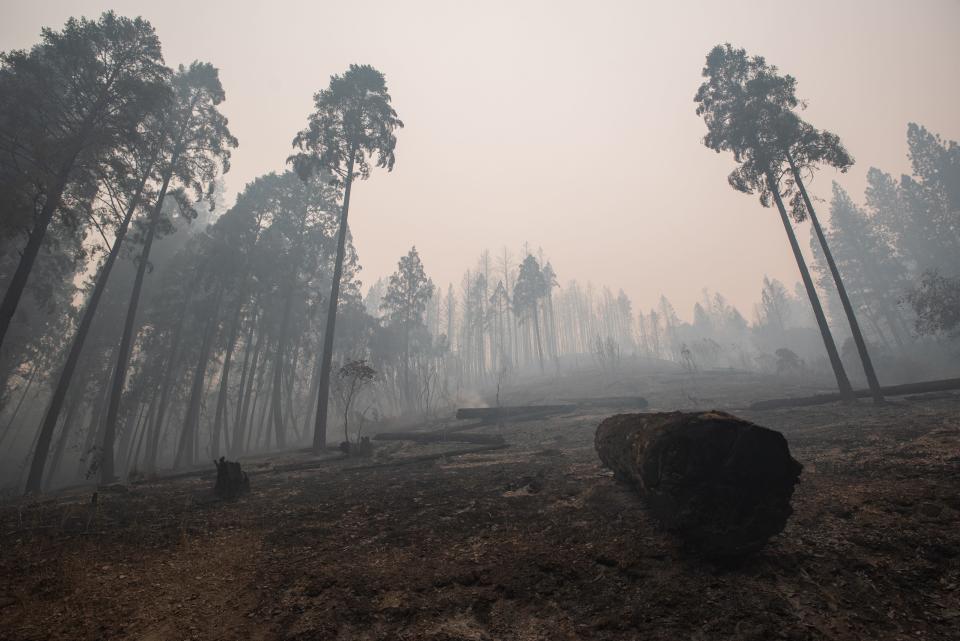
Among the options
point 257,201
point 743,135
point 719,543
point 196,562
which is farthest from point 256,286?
point 743,135

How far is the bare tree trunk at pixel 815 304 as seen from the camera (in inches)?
599

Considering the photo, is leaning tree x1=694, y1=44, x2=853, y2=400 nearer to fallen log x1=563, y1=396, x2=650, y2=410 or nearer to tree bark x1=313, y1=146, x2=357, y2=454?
fallen log x1=563, y1=396, x2=650, y2=410

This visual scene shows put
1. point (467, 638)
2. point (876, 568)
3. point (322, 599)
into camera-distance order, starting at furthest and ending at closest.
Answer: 1. point (322, 599)
2. point (876, 568)
3. point (467, 638)

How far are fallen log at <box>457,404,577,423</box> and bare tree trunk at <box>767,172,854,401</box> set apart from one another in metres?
11.4

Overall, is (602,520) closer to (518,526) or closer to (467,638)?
(518,526)

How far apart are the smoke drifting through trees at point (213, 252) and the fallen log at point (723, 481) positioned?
11.8 metres

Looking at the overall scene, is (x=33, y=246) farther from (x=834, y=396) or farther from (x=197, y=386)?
(x=834, y=396)

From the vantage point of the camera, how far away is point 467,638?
3.24 m

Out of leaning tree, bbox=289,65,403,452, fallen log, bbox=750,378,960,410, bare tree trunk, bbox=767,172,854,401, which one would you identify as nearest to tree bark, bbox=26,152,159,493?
leaning tree, bbox=289,65,403,452

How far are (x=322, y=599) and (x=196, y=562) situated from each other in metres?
2.17

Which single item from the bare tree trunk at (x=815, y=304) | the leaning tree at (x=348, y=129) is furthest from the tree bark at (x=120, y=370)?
the bare tree trunk at (x=815, y=304)

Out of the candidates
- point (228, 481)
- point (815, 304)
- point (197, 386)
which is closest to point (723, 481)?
point (228, 481)

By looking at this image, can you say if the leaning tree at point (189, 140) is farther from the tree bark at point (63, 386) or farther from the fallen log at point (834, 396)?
the fallen log at point (834, 396)

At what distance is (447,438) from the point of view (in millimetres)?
15008
